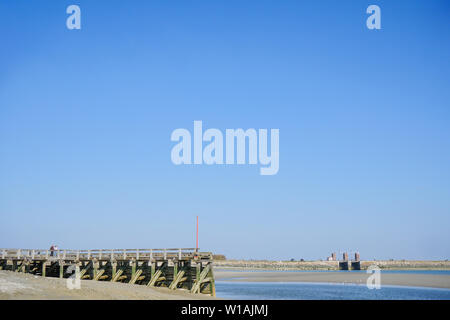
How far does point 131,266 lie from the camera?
3884cm

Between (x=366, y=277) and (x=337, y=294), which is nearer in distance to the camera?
(x=337, y=294)

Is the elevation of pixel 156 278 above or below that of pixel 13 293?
below

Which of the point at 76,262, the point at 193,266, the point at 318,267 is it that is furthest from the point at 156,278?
the point at 318,267

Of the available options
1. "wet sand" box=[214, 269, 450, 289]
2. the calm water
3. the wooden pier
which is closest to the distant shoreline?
"wet sand" box=[214, 269, 450, 289]

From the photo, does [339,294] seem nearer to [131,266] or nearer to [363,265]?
[131,266]

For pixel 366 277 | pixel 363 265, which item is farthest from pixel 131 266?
pixel 363 265

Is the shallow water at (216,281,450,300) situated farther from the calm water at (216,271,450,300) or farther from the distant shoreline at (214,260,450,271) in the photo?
the distant shoreline at (214,260,450,271)

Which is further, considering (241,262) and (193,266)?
(241,262)

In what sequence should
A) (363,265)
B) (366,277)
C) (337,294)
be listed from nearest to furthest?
1. (337,294)
2. (366,277)
3. (363,265)

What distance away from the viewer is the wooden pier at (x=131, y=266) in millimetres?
35938

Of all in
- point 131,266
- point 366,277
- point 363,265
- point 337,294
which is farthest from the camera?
point 363,265
